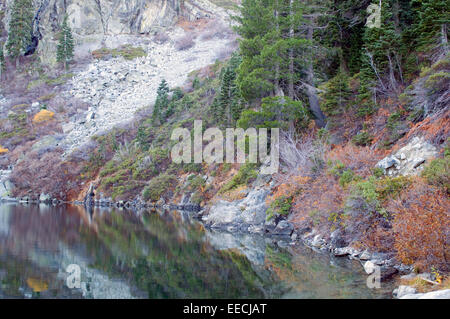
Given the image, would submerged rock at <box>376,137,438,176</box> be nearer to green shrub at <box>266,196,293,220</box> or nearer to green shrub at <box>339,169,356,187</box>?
green shrub at <box>339,169,356,187</box>

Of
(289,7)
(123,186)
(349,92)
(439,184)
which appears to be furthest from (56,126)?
(439,184)

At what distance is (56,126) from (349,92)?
116ft

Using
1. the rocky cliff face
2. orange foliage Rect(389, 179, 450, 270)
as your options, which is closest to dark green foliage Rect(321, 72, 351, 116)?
orange foliage Rect(389, 179, 450, 270)

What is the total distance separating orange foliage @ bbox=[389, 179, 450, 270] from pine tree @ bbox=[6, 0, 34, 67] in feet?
203

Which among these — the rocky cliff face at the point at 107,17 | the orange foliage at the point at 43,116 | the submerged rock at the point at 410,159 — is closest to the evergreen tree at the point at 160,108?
the orange foliage at the point at 43,116

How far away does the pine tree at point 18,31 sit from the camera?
57.8 meters

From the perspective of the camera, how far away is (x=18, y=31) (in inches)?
2290

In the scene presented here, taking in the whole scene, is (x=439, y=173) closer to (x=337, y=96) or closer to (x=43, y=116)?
(x=337, y=96)

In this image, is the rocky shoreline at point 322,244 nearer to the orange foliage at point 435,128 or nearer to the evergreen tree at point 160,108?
the orange foliage at point 435,128

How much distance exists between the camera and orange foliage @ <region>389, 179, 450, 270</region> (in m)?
7.96

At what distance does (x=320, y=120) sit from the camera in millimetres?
19859

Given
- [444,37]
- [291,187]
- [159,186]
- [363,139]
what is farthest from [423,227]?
[159,186]

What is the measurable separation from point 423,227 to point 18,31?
64971mm
